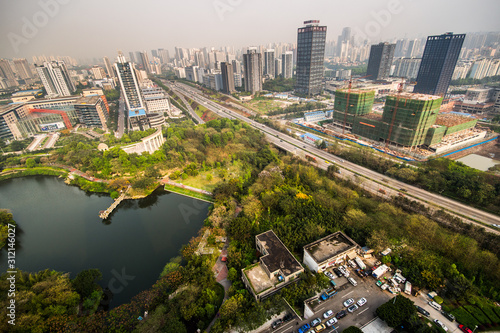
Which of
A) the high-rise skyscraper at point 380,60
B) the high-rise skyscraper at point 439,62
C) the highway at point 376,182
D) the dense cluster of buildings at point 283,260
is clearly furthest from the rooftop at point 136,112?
the high-rise skyscraper at point 380,60

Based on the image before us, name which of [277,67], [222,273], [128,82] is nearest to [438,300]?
[222,273]

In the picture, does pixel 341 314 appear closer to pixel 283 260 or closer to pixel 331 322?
pixel 331 322

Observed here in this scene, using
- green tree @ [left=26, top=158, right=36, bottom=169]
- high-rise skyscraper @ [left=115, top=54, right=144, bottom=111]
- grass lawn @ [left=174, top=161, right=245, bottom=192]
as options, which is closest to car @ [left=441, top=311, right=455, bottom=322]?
grass lawn @ [left=174, top=161, right=245, bottom=192]

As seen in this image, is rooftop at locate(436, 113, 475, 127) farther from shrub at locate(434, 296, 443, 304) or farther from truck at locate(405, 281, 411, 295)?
truck at locate(405, 281, 411, 295)

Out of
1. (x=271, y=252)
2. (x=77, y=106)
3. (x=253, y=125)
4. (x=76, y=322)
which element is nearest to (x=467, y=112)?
(x=253, y=125)

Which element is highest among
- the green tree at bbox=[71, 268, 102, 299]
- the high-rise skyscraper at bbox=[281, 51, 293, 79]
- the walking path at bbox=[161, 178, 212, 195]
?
the high-rise skyscraper at bbox=[281, 51, 293, 79]

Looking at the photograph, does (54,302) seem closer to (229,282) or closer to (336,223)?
(229,282)
